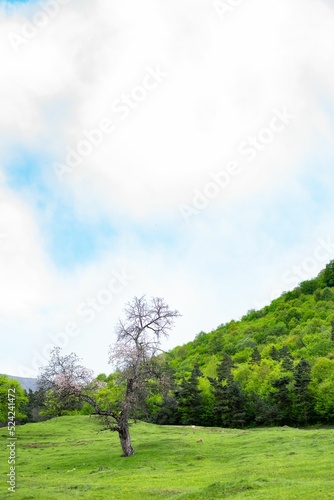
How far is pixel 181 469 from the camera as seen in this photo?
37938mm

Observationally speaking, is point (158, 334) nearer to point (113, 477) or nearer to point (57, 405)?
point (57, 405)

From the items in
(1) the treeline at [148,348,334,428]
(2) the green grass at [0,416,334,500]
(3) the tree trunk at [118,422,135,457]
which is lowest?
(2) the green grass at [0,416,334,500]

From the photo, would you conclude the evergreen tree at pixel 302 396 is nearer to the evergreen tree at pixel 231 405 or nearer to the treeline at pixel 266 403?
the treeline at pixel 266 403

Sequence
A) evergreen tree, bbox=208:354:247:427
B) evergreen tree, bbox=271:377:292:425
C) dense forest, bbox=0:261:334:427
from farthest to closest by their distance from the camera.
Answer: evergreen tree, bbox=208:354:247:427 < evergreen tree, bbox=271:377:292:425 < dense forest, bbox=0:261:334:427

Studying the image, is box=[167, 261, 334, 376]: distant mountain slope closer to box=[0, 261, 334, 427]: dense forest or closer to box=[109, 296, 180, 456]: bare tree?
box=[0, 261, 334, 427]: dense forest

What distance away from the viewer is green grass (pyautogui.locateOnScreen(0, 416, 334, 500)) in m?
24.6

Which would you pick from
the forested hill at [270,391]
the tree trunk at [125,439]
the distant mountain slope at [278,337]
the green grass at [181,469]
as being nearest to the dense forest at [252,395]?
the forested hill at [270,391]

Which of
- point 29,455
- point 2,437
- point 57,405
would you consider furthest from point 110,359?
point 2,437

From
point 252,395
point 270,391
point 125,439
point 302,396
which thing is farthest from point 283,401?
point 125,439

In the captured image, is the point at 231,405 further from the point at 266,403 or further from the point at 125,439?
the point at 125,439

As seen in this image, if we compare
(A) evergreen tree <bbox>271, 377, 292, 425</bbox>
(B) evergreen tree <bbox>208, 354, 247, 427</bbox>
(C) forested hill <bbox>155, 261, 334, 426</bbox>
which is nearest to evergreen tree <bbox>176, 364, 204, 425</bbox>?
(C) forested hill <bbox>155, 261, 334, 426</bbox>

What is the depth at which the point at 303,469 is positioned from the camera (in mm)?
30109

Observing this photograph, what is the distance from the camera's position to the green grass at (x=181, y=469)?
24.6m

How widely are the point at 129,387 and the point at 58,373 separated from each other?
286 inches
